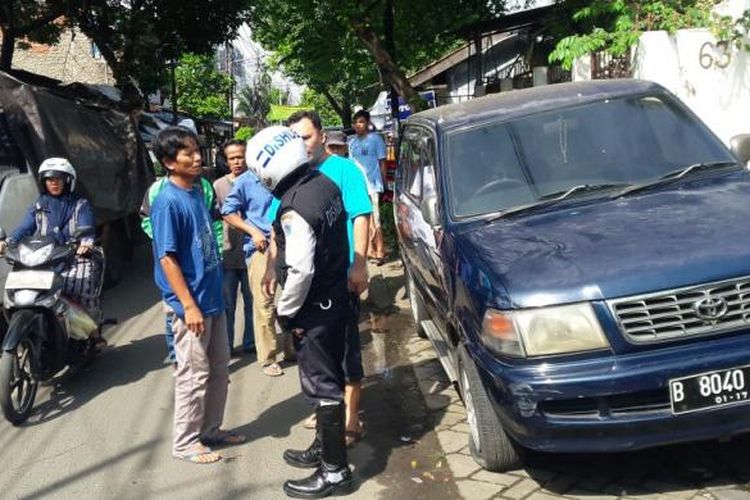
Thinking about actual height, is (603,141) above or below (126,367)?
above

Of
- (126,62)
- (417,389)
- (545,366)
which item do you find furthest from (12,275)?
(126,62)

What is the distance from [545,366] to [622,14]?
21.3 feet

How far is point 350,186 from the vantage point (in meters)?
4.83

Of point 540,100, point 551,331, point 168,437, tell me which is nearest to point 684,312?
point 551,331

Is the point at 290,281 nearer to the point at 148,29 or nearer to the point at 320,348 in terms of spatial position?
the point at 320,348

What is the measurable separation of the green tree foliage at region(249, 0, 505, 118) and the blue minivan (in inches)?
257

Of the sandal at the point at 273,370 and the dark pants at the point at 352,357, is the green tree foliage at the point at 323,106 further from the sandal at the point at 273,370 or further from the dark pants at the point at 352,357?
the dark pants at the point at 352,357

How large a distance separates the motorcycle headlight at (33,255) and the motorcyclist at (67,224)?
1.36ft

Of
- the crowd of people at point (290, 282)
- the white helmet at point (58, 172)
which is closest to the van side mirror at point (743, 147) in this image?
the crowd of people at point (290, 282)

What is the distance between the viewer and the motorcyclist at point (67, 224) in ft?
20.3

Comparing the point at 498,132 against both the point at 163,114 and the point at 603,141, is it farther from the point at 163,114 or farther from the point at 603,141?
the point at 163,114

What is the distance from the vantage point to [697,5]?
27.3 ft

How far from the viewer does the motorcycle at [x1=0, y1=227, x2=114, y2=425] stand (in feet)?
17.1

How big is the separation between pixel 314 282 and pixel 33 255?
9.24 feet
